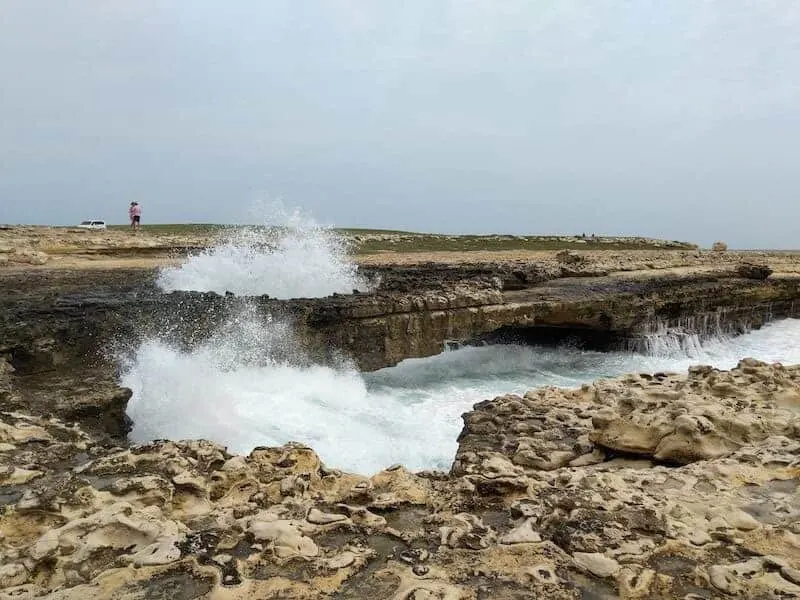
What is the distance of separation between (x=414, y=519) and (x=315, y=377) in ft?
16.8

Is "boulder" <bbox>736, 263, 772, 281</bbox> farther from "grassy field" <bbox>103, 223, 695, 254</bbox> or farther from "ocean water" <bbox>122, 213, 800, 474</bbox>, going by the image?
"grassy field" <bbox>103, 223, 695, 254</bbox>

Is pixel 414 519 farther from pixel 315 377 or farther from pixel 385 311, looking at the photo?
pixel 385 311

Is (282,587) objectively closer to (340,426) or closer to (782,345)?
(340,426)

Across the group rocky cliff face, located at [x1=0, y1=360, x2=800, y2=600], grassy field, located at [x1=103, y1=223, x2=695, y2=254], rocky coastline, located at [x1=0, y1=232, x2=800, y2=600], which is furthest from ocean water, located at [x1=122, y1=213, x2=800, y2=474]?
grassy field, located at [x1=103, y1=223, x2=695, y2=254]

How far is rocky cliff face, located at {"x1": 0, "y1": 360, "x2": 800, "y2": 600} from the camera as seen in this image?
2.55 metres

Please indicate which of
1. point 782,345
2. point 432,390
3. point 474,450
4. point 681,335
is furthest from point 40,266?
point 782,345

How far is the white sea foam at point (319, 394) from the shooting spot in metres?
5.93

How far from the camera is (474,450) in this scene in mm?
4977

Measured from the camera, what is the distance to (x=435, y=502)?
3416 millimetres

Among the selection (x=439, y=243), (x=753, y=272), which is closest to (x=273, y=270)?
(x=753, y=272)

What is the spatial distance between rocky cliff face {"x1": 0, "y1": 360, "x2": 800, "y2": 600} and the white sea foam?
1.37 meters

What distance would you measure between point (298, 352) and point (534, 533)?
5.84 metres

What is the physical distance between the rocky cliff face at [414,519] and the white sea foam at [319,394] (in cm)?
137

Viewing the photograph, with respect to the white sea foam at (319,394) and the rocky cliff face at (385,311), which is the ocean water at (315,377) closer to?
the white sea foam at (319,394)
